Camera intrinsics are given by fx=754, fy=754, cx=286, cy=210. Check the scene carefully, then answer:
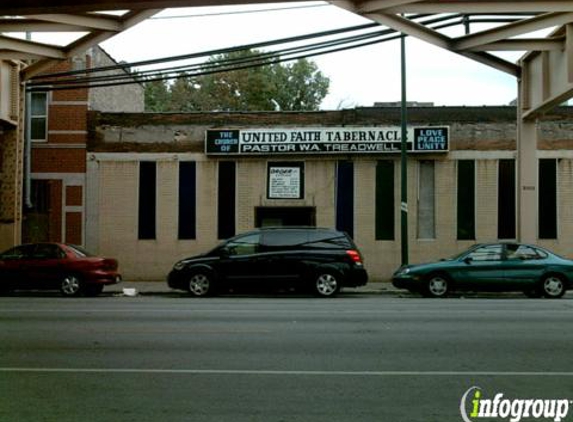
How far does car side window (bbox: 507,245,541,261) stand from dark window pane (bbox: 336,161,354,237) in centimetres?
667

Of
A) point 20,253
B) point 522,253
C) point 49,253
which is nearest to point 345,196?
point 522,253

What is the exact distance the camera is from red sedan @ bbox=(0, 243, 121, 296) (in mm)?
19016

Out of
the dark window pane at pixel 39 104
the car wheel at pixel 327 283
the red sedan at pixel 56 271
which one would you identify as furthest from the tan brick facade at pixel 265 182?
the car wheel at pixel 327 283

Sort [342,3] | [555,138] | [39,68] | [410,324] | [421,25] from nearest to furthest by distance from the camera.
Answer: [410,324], [342,3], [421,25], [39,68], [555,138]

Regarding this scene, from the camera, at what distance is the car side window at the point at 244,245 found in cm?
1897

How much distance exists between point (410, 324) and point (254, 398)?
5870 millimetres

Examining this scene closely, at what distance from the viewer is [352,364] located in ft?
28.9

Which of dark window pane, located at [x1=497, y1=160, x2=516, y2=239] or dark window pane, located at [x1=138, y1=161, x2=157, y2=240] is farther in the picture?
dark window pane, located at [x1=138, y1=161, x2=157, y2=240]

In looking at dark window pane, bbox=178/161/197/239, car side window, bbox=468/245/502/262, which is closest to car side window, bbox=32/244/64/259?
dark window pane, bbox=178/161/197/239

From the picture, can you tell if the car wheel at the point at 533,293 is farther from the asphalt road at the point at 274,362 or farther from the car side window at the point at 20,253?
the car side window at the point at 20,253

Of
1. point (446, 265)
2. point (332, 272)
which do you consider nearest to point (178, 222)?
point (332, 272)

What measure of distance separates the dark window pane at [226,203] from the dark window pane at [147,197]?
7.14 ft

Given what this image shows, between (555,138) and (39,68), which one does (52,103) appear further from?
(555,138)

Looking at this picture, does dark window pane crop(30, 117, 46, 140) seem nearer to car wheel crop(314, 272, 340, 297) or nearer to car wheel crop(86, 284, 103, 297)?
car wheel crop(86, 284, 103, 297)
